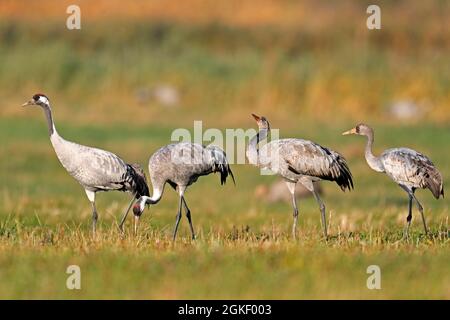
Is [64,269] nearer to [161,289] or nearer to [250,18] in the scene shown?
[161,289]

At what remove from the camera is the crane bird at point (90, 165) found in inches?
445

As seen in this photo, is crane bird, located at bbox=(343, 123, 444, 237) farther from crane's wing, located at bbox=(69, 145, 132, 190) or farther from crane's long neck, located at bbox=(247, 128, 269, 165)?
crane's wing, located at bbox=(69, 145, 132, 190)

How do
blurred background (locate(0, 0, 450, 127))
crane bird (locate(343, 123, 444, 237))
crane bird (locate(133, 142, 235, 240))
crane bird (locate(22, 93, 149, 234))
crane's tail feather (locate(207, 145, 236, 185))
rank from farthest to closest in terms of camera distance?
blurred background (locate(0, 0, 450, 127))
crane's tail feather (locate(207, 145, 236, 185))
crane bird (locate(133, 142, 235, 240))
crane bird (locate(22, 93, 149, 234))
crane bird (locate(343, 123, 444, 237))

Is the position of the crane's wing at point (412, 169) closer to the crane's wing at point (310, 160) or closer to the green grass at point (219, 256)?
the green grass at point (219, 256)

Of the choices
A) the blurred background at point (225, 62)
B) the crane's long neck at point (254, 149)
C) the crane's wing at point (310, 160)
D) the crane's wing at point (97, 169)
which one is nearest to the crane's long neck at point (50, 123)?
the crane's wing at point (97, 169)

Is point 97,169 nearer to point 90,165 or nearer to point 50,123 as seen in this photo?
point 90,165

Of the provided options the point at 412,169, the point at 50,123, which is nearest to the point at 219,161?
the point at 50,123

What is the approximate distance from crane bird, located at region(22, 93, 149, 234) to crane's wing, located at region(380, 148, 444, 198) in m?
2.62

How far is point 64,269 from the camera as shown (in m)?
8.76

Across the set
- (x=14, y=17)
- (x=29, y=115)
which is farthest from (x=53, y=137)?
(x=14, y=17)

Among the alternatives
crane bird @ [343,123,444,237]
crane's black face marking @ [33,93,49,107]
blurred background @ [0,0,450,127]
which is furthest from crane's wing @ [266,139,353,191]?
blurred background @ [0,0,450,127]

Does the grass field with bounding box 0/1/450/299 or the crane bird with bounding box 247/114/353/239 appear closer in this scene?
the grass field with bounding box 0/1/450/299

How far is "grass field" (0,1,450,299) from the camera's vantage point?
8727 mm

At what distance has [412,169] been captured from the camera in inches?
437
